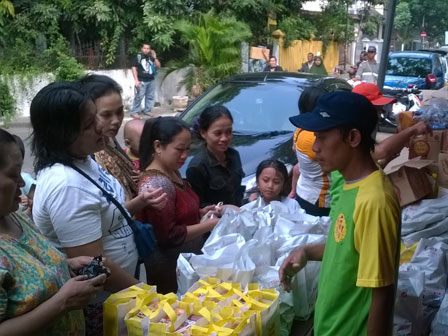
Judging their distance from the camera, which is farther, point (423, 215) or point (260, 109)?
point (260, 109)

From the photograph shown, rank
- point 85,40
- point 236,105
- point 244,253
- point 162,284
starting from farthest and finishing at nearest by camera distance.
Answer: point 85,40, point 236,105, point 162,284, point 244,253

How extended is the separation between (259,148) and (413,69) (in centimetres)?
1322

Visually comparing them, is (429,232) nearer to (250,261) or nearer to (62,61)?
(250,261)

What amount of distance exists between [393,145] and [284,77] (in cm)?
349

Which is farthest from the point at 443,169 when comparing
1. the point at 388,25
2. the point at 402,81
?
the point at 402,81

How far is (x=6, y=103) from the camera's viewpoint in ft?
44.7

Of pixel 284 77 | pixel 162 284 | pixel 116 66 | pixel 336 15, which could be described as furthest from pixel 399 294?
pixel 336 15

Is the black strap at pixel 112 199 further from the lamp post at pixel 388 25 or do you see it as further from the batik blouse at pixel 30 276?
the lamp post at pixel 388 25

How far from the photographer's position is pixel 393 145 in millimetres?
3195

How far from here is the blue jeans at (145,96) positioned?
590 inches

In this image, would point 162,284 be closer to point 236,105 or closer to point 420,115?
point 420,115

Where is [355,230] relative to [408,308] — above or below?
above

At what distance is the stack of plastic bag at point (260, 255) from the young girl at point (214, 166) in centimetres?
40

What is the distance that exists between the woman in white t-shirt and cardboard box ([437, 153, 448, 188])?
8.32ft
